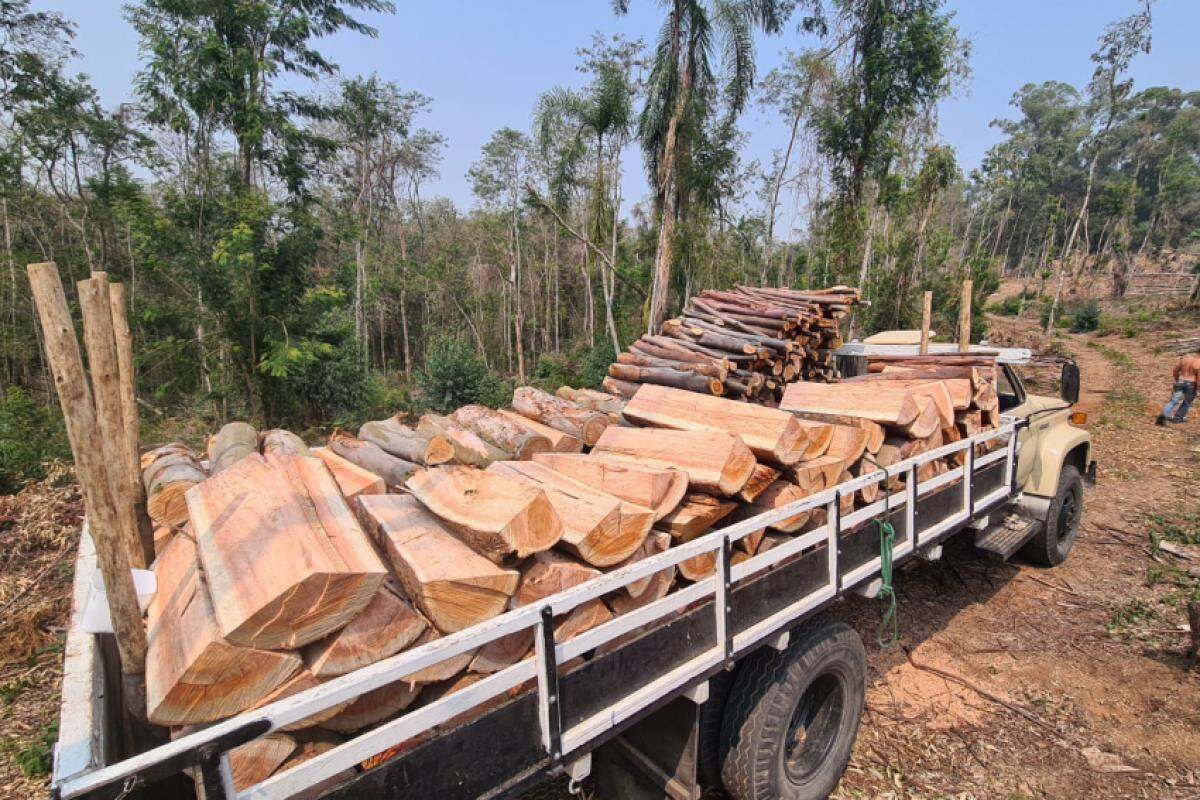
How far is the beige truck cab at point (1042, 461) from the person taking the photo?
5090 millimetres

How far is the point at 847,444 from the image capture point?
3.43 m

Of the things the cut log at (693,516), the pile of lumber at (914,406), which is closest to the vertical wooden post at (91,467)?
the cut log at (693,516)

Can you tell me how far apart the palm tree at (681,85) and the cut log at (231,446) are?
477 inches

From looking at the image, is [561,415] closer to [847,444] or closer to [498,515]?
[847,444]

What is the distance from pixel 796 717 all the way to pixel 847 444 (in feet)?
4.89

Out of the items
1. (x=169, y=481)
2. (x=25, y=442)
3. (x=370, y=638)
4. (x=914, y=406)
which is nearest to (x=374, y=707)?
(x=370, y=638)

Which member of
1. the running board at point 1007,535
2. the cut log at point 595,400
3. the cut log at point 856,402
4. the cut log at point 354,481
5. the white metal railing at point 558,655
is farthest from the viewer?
the cut log at point 595,400

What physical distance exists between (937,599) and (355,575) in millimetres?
5254

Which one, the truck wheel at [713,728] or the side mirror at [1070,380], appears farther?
the side mirror at [1070,380]

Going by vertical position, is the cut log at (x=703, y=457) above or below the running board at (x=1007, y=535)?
above

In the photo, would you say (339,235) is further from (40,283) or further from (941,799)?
(941,799)

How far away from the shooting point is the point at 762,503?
10.4ft

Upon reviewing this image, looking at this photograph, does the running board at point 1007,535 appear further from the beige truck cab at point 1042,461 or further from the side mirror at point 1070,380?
the side mirror at point 1070,380

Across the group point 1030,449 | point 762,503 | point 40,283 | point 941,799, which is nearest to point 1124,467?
point 1030,449
